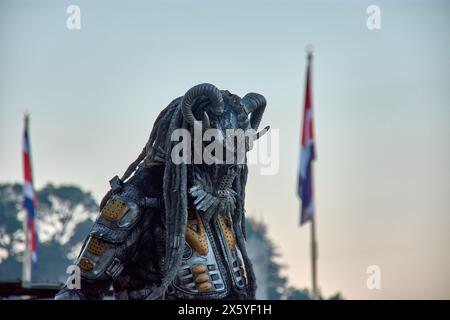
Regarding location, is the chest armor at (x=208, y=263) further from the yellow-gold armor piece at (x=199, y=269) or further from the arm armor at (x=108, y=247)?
the arm armor at (x=108, y=247)

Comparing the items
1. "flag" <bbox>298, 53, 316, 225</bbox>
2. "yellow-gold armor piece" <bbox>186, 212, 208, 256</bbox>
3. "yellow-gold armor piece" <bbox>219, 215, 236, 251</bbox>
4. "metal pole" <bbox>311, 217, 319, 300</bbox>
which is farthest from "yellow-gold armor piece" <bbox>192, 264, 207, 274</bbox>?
"flag" <bbox>298, 53, 316, 225</bbox>

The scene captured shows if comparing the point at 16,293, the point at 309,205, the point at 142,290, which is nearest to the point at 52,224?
the point at 309,205

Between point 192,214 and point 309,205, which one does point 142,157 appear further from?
point 309,205

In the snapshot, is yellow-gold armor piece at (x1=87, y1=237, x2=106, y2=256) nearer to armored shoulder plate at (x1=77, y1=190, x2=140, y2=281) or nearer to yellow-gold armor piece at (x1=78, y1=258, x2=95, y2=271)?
armored shoulder plate at (x1=77, y1=190, x2=140, y2=281)

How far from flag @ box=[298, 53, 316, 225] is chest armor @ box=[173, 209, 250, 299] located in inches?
453

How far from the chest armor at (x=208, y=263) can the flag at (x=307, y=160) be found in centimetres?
1150

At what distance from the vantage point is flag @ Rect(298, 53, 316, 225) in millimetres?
31248

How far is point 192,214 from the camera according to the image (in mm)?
19203

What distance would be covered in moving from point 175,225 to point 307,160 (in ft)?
45.7

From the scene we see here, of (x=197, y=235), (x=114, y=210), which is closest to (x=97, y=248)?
(x=114, y=210)

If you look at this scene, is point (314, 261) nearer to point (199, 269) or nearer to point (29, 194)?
point (199, 269)
